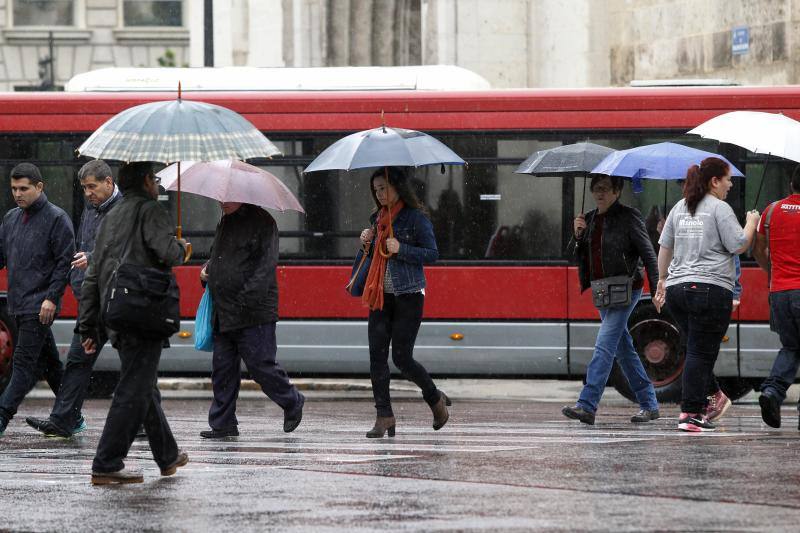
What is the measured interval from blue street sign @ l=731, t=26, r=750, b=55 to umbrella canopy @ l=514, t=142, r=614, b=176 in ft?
28.9

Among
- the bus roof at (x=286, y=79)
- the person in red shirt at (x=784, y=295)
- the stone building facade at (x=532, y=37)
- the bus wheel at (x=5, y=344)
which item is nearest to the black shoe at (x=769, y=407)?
the person in red shirt at (x=784, y=295)

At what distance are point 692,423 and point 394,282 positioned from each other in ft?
6.97

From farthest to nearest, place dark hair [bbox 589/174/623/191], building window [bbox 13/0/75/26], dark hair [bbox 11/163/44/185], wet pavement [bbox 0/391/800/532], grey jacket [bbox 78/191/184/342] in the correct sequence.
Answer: building window [bbox 13/0/75/26] → dark hair [bbox 589/174/623/191] → dark hair [bbox 11/163/44/185] → grey jacket [bbox 78/191/184/342] → wet pavement [bbox 0/391/800/532]

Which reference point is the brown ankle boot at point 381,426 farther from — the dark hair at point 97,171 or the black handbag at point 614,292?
the dark hair at point 97,171

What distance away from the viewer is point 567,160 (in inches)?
489

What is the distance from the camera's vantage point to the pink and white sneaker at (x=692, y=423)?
10.8 m

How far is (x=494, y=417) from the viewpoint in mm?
12609

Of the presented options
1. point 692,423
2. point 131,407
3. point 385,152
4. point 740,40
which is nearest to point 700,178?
point 692,423

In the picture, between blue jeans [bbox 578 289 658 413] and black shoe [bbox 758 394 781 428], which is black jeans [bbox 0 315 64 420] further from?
black shoe [bbox 758 394 781 428]

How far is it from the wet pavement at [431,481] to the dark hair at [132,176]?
142cm

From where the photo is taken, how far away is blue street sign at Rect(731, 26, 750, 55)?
821 inches

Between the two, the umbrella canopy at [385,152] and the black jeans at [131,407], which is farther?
the umbrella canopy at [385,152]

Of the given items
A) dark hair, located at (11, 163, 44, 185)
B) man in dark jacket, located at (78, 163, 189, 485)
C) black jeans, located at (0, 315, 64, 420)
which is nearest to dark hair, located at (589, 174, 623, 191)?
dark hair, located at (11, 163, 44, 185)

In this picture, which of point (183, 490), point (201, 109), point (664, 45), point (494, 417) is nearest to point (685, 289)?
point (494, 417)
